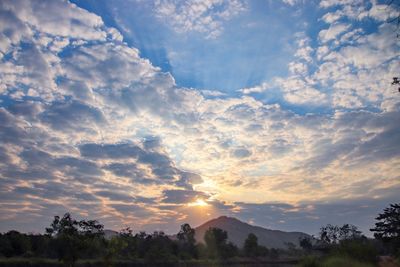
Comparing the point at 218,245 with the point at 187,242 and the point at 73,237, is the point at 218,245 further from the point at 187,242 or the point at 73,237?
the point at 73,237

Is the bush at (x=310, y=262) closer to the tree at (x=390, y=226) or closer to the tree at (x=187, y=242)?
the tree at (x=390, y=226)

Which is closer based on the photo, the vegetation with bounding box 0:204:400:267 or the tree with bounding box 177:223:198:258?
the vegetation with bounding box 0:204:400:267

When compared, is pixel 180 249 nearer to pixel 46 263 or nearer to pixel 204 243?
pixel 204 243

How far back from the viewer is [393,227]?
240 feet

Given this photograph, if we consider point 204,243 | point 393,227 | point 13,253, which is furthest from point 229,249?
point 393,227

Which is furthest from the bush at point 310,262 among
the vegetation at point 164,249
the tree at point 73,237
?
the tree at point 73,237

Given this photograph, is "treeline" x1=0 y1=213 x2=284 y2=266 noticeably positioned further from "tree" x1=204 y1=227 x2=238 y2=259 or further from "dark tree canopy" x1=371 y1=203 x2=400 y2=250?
"dark tree canopy" x1=371 y1=203 x2=400 y2=250

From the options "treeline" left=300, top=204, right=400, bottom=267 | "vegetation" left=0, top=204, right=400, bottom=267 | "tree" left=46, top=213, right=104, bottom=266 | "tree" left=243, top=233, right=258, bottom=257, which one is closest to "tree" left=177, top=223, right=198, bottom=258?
"vegetation" left=0, top=204, right=400, bottom=267

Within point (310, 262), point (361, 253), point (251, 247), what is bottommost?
point (310, 262)

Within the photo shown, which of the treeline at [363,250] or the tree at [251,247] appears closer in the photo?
the treeline at [363,250]

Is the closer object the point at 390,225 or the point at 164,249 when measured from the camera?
the point at 390,225

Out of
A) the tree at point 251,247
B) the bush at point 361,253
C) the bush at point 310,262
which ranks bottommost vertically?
the bush at point 310,262

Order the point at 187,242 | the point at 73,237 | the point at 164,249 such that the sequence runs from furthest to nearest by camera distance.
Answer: the point at 187,242
the point at 164,249
the point at 73,237

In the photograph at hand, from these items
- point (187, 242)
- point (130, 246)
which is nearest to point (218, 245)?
point (187, 242)
